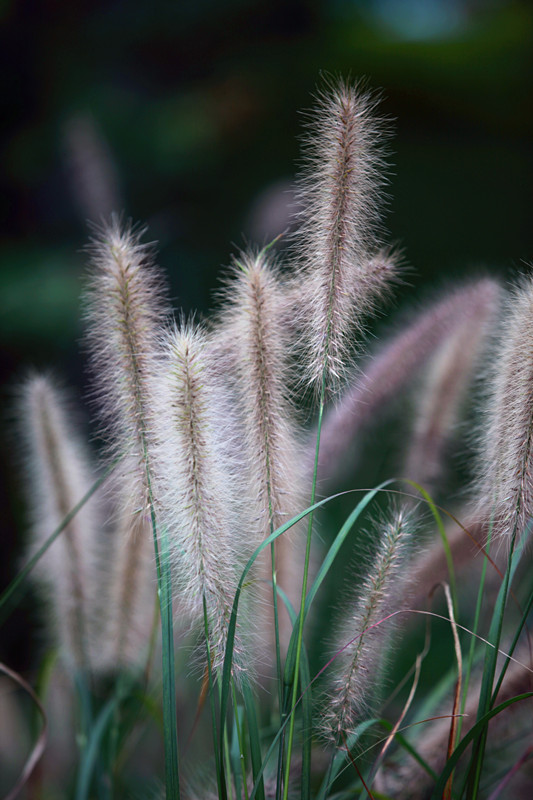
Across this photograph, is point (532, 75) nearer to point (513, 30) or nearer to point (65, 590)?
point (513, 30)

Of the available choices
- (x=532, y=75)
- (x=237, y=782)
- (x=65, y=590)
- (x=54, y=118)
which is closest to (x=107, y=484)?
(x=65, y=590)

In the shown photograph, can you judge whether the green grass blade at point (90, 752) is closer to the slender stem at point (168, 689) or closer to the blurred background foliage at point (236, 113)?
the slender stem at point (168, 689)

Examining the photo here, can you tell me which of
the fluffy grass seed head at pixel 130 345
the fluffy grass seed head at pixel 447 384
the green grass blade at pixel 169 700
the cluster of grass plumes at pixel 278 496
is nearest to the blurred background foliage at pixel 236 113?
the fluffy grass seed head at pixel 447 384

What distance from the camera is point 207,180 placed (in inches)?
76.4

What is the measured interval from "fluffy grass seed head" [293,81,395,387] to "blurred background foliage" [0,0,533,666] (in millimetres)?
1153

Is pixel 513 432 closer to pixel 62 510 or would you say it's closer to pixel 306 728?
pixel 306 728

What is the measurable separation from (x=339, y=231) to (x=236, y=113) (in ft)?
5.25

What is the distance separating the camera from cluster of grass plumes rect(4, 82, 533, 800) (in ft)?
1.64

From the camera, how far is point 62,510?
73 cm

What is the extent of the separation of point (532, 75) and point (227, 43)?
0.90 m

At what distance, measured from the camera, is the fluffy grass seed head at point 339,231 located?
0.52 m

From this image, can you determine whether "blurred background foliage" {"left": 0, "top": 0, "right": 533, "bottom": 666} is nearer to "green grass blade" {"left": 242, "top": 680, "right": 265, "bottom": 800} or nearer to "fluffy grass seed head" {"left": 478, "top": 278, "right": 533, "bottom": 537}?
"fluffy grass seed head" {"left": 478, "top": 278, "right": 533, "bottom": 537}

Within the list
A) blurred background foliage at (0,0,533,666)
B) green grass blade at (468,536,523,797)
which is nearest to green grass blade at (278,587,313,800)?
green grass blade at (468,536,523,797)

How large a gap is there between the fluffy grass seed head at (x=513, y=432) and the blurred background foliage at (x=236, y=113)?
1141mm
